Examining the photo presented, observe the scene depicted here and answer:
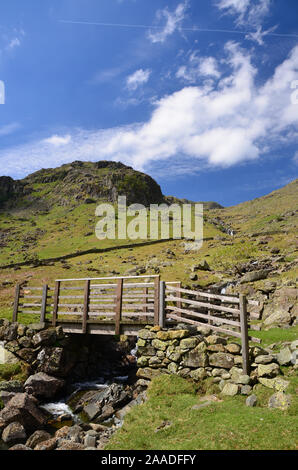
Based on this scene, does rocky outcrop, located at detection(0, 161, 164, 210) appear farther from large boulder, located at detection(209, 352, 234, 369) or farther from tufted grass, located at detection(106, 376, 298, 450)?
tufted grass, located at detection(106, 376, 298, 450)

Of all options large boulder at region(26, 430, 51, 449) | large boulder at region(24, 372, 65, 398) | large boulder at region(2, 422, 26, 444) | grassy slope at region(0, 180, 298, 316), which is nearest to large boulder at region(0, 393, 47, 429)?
large boulder at region(2, 422, 26, 444)

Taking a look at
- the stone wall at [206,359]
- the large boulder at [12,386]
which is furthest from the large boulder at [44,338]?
the stone wall at [206,359]

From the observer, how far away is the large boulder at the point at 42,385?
51.1 ft

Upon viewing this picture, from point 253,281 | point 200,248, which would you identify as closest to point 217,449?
point 253,281

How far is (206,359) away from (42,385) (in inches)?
374

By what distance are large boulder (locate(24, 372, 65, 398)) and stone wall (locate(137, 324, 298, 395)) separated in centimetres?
576

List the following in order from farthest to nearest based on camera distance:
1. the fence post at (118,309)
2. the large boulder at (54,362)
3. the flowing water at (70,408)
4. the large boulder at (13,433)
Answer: the large boulder at (54,362)
the fence post at (118,309)
the flowing water at (70,408)
the large boulder at (13,433)

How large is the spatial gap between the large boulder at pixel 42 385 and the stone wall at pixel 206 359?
18.9ft

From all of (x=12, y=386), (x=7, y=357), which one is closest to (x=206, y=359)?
(x=12, y=386)

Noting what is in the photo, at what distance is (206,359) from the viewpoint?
12.2 metres

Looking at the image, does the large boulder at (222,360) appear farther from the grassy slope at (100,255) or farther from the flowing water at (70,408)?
the grassy slope at (100,255)

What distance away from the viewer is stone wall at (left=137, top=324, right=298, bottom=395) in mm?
10703

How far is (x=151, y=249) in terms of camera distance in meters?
71.1
